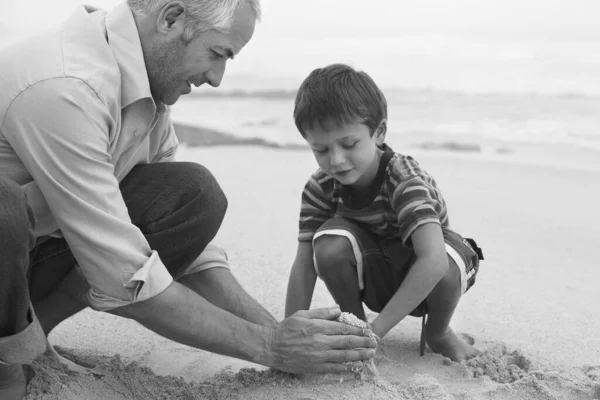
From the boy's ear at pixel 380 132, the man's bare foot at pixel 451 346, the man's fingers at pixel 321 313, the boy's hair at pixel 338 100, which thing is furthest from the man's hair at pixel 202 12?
the man's bare foot at pixel 451 346

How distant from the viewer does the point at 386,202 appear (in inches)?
110

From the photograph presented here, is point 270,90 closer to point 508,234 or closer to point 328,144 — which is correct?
point 508,234

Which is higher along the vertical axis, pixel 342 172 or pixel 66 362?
pixel 342 172

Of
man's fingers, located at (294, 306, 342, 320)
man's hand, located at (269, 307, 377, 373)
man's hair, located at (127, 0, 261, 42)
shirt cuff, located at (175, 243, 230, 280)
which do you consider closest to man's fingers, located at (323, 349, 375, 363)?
man's hand, located at (269, 307, 377, 373)

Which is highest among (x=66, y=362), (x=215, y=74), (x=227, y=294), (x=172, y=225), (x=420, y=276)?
(x=215, y=74)

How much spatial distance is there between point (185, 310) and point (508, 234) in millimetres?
3022

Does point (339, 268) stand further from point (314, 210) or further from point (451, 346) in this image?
point (451, 346)

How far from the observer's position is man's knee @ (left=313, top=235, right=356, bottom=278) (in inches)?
109

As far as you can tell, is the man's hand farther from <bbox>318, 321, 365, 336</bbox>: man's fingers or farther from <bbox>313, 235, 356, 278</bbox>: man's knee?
<bbox>313, 235, 356, 278</bbox>: man's knee

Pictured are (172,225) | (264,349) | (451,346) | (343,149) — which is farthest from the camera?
(451,346)

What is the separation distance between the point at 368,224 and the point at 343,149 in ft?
1.10

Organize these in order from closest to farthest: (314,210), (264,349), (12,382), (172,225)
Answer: (12,382) < (264,349) < (172,225) < (314,210)

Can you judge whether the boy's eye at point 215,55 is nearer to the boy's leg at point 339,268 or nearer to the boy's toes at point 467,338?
the boy's leg at point 339,268

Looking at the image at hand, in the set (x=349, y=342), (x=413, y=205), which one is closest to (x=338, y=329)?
(x=349, y=342)
